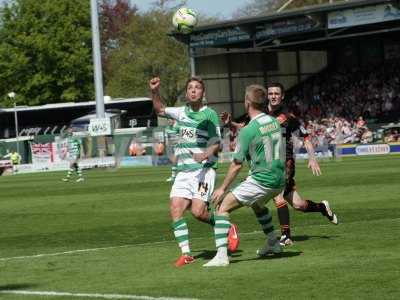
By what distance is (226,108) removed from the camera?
60.8 m

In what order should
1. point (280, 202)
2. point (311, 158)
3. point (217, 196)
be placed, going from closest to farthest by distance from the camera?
point (217, 196), point (280, 202), point (311, 158)

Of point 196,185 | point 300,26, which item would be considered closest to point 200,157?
point 196,185

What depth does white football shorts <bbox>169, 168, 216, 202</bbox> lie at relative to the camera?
12.0 m

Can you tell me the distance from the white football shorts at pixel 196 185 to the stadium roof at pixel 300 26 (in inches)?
1419

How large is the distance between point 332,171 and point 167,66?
51045 mm

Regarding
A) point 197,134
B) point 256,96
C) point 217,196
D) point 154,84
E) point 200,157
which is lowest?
point 217,196

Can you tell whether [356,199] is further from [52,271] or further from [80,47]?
[80,47]

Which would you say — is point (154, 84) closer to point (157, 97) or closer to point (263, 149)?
point (157, 97)

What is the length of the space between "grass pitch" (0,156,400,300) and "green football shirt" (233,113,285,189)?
98 centimetres

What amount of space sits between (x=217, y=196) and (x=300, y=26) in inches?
1678

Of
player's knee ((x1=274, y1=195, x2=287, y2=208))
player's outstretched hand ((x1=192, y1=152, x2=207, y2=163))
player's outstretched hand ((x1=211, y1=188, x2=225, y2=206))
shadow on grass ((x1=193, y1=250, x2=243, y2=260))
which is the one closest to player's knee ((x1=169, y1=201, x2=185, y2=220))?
player's outstretched hand ((x1=192, y1=152, x2=207, y2=163))

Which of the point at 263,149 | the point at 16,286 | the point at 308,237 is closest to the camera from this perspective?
the point at 16,286

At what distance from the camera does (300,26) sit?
52.6m

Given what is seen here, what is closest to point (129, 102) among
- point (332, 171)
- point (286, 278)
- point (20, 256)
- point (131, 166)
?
point (131, 166)
